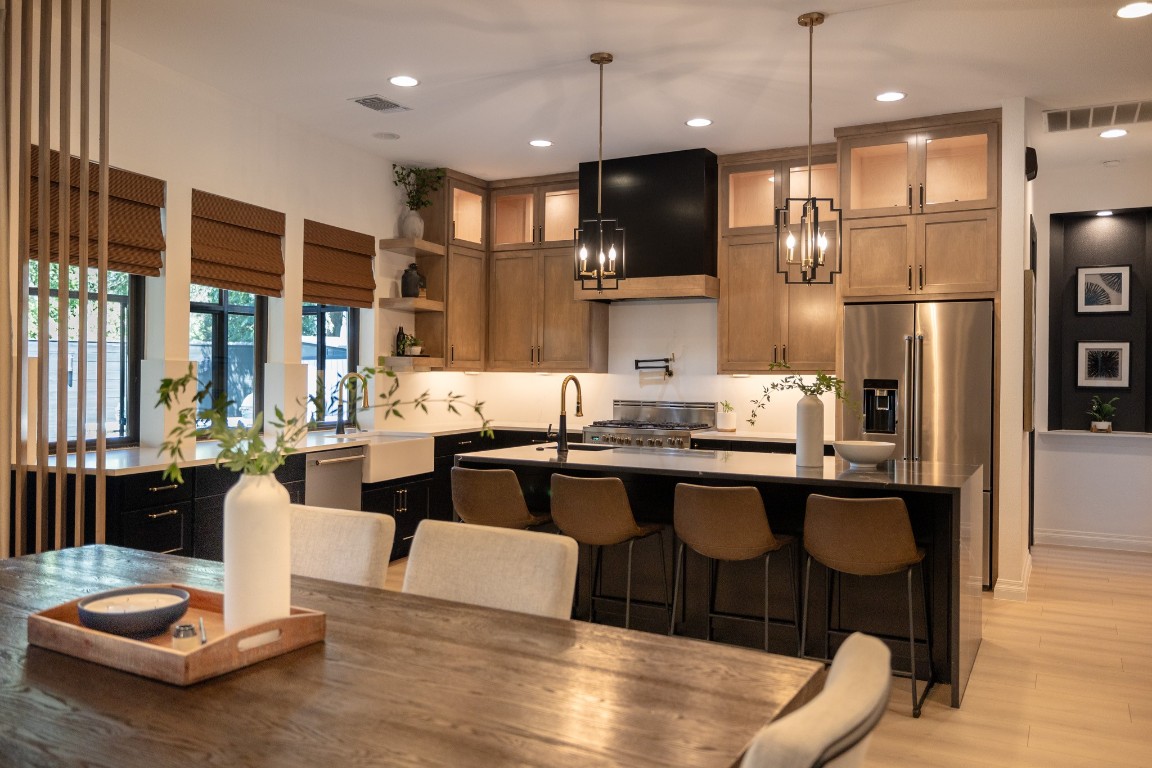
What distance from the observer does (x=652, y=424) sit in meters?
6.60

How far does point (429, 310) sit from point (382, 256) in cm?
53

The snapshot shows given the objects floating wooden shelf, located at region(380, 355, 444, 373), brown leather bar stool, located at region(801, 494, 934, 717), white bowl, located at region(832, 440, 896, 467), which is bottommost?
brown leather bar stool, located at region(801, 494, 934, 717)

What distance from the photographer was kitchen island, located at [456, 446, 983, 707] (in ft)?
11.2

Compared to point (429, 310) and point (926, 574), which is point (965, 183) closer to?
point (926, 574)

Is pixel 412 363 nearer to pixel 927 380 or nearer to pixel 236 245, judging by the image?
pixel 236 245

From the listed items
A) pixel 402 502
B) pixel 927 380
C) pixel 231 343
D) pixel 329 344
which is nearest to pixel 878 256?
pixel 927 380

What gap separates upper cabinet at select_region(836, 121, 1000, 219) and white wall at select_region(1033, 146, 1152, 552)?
54.5 inches

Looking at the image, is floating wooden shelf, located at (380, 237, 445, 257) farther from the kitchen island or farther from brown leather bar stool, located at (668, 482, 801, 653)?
brown leather bar stool, located at (668, 482, 801, 653)

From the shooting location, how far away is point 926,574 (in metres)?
3.60

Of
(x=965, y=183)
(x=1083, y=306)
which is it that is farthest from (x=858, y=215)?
(x=1083, y=306)

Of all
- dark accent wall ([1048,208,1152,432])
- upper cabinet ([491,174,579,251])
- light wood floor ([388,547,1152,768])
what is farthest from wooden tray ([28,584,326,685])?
dark accent wall ([1048,208,1152,432])

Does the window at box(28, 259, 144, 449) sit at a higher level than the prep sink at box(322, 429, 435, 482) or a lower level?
higher

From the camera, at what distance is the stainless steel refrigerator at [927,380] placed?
5.13m

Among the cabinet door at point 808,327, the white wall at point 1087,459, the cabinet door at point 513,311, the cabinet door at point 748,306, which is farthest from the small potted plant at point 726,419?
the white wall at point 1087,459
